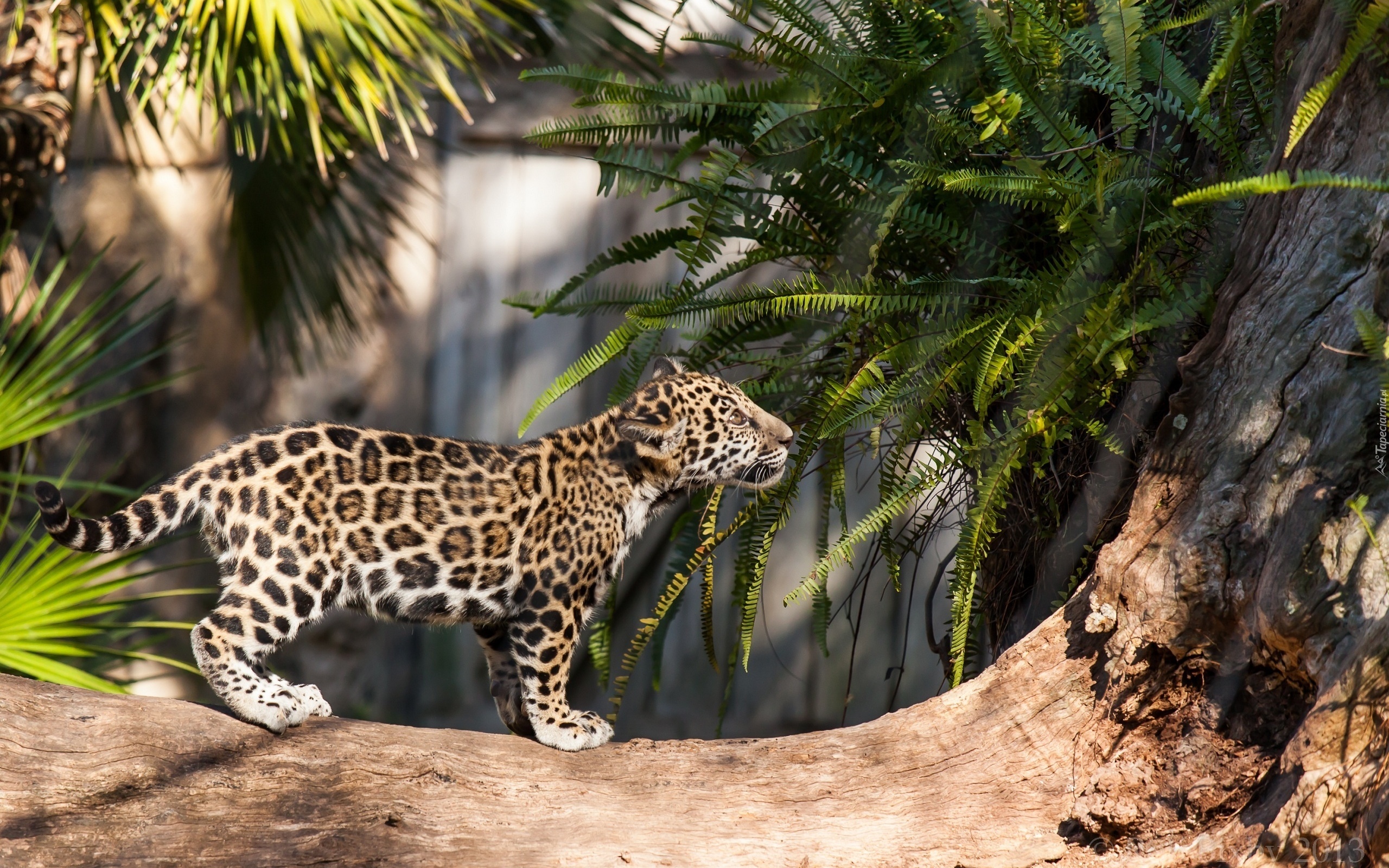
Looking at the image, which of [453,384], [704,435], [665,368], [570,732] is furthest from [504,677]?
[453,384]

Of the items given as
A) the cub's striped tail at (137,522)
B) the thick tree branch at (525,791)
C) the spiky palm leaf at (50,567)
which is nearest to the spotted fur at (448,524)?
the cub's striped tail at (137,522)

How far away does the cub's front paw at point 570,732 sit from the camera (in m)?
3.04

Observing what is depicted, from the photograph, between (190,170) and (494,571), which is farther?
(190,170)

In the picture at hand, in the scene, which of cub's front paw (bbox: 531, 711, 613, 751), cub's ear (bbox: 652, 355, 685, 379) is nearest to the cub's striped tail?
cub's front paw (bbox: 531, 711, 613, 751)

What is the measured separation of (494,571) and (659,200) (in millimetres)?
2809

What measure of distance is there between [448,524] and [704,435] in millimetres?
808

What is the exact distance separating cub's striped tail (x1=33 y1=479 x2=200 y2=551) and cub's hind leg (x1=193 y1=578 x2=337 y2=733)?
0.24 m

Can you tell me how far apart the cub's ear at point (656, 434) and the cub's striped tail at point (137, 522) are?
117 centimetres

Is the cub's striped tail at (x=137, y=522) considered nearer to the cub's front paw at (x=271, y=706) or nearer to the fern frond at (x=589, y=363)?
the cub's front paw at (x=271, y=706)

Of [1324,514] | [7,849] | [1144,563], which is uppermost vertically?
[1324,514]

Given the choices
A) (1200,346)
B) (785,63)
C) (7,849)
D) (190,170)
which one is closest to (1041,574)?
(1200,346)

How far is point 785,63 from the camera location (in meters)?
2.70

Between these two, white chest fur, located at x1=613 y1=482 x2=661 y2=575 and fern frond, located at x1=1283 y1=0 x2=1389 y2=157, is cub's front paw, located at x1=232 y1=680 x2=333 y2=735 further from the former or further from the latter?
fern frond, located at x1=1283 y1=0 x2=1389 y2=157

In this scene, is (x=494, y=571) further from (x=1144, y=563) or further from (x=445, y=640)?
(x=445, y=640)
